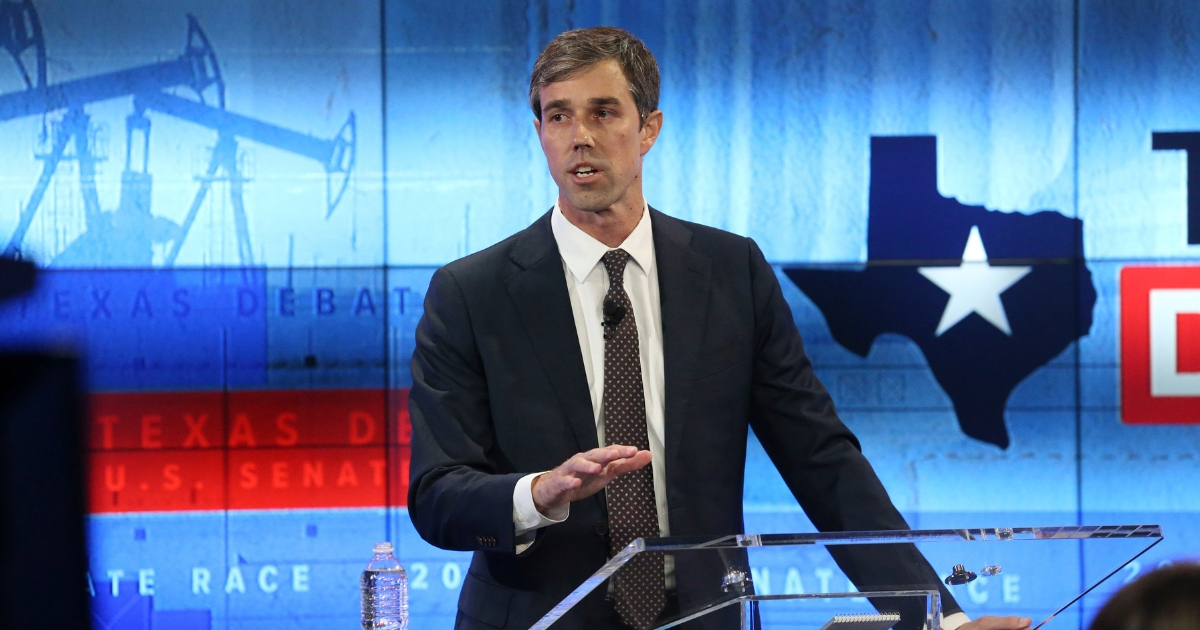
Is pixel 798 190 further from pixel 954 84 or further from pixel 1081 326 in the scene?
pixel 1081 326

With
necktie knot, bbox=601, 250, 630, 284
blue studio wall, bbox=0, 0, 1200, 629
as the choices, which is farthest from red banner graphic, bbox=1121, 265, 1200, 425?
necktie knot, bbox=601, 250, 630, 284

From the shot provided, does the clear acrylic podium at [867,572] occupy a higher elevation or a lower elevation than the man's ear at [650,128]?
lower

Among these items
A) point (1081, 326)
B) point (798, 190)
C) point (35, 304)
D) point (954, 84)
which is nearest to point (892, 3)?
point (954, 84)

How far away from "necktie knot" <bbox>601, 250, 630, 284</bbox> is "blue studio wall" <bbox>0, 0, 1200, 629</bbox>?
1736 mm

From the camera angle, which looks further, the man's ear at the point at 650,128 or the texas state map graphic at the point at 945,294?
the texas state map graphic at the point at 945,294

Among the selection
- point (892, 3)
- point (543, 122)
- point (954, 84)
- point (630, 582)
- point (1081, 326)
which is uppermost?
point (892, 3)

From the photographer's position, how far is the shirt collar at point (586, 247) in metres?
2.01

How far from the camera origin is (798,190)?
12.2 ft

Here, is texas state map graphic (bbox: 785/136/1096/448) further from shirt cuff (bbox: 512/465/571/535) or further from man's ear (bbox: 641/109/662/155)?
shirt cuff (bbox: 512/465/571/535)

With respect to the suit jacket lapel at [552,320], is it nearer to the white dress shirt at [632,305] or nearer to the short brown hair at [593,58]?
the white dress shirt at [632,305]

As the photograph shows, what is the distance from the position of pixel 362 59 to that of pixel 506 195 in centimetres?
62

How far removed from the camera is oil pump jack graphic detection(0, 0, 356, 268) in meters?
3.72

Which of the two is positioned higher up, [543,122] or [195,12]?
[195,12]

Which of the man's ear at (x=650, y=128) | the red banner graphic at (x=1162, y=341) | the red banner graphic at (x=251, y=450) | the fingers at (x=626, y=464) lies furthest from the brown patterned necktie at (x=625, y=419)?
the red banner graphic at (x=1162, y=341)
